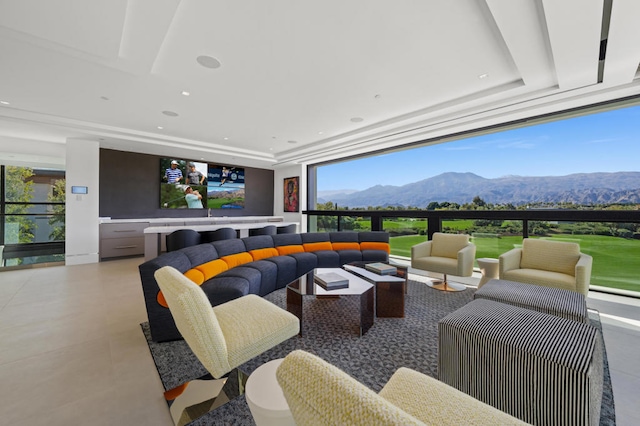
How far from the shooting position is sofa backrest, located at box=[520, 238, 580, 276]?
3.16 meters

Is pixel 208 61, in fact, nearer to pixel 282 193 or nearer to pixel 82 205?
pixel 82 205

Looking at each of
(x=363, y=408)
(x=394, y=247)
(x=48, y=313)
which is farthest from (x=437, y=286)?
(x=48, y=313)

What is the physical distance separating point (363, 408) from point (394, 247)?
566 cm

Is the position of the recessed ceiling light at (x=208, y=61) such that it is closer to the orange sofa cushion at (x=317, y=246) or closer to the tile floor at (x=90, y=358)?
the tile floor at (x=90, y=358)

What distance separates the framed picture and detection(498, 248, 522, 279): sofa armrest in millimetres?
6328

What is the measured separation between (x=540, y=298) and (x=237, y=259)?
3514 mm

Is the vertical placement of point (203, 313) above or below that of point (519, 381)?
above

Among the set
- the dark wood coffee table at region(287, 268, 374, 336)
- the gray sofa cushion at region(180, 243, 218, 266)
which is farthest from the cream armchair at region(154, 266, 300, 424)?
the gray sofa cushion at region(180, 243, 218, 266)

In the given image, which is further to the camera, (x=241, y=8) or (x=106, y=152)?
(x=106, y=152)

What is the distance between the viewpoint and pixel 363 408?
0.45 m

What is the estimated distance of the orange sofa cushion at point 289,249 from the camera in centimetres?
460

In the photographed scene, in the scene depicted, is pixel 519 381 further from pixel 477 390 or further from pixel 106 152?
pixel 106 152

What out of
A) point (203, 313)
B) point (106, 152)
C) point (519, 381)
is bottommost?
point (519, 381)

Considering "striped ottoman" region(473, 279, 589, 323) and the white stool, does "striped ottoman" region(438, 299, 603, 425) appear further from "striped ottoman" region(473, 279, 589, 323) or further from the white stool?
the white stool
